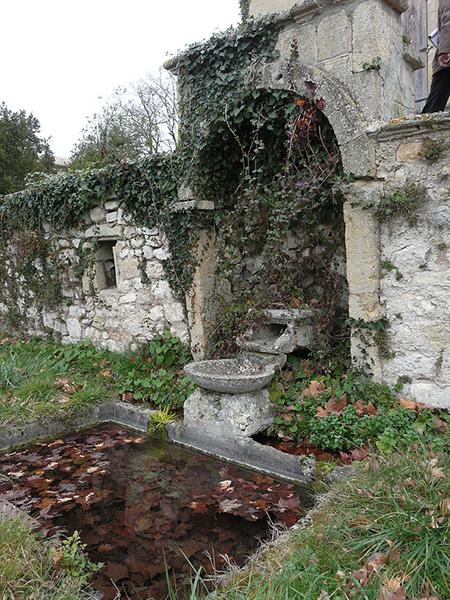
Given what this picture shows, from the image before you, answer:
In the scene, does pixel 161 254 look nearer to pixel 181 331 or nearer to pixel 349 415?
pixel 181 331

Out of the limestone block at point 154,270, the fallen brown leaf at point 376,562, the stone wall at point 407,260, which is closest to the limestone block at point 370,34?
the stone wall at point 407,260

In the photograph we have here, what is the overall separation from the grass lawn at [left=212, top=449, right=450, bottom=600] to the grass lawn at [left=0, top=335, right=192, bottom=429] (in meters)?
2.70

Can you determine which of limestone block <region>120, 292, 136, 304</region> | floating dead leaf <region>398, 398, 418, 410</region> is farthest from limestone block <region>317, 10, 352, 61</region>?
limestone block <region>120, 292, 136, 304</region>

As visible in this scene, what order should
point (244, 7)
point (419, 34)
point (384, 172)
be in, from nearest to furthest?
point (384, 172)
point (419, 34)
point (244, 7)

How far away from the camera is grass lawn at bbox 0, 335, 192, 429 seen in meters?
5.05

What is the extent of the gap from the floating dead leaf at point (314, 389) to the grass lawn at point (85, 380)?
1308 millimetres

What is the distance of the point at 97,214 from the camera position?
21.7ft

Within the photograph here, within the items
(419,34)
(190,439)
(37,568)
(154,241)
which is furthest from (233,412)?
(419,34)

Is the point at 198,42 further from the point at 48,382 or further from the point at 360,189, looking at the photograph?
the point at 48,382

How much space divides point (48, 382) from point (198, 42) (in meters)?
3.98

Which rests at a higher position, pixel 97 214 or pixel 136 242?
pixel 97 214

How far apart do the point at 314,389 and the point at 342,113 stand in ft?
7.91

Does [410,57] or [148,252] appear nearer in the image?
[410,57]

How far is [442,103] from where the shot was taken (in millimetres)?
4465
